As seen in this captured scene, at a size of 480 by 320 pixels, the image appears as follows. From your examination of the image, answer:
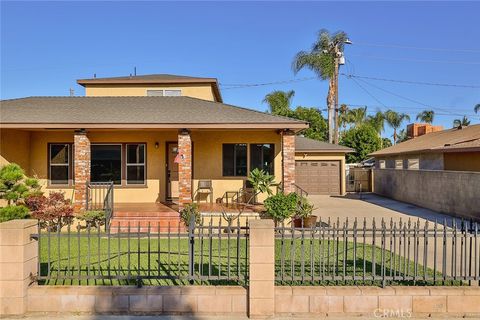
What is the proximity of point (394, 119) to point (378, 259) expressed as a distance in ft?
160

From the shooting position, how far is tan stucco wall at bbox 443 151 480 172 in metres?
14.2

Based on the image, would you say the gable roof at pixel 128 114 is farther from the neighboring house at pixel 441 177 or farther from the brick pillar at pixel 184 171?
the neighboring house at pixel 441 177

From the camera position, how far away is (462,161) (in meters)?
15.3

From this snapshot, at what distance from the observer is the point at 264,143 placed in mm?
13672

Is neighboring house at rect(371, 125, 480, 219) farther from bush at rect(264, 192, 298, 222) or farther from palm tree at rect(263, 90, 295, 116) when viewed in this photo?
palm tree at rect(263, 90, 295, 116)

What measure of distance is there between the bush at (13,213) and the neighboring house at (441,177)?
547 inches

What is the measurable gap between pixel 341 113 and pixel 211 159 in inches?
1497

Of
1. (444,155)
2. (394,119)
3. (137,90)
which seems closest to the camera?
(444,155)

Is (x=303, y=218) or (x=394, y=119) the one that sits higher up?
(x=394, y=119)

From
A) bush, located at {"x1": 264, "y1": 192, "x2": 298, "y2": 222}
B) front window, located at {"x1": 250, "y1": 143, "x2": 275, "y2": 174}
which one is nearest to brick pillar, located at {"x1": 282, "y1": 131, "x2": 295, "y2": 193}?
bush, located at {"x1": 264, "y1": 192, "x2": 298, "y2": 222}

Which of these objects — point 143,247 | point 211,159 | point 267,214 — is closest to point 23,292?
point 143,247

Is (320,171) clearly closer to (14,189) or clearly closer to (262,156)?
(262,156)

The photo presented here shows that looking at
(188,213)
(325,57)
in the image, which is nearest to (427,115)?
(325,57)

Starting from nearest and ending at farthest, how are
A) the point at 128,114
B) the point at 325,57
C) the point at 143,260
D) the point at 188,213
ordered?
the point at 143,260 → the point at 188,213 → the point at 128,114 → the point at 325,57
